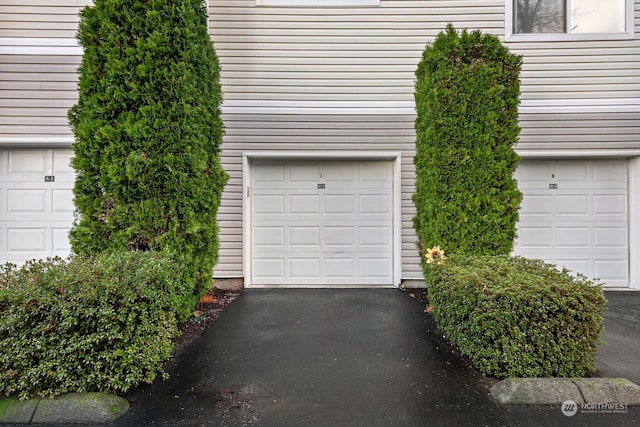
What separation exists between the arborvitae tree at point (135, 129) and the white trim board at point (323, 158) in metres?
1.51

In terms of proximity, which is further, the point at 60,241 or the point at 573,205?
the point at 573,205

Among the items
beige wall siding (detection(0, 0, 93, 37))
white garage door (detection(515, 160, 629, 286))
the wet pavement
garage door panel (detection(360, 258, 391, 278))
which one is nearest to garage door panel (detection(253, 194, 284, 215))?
garage door panel (detection(360, 258, 391, 278))

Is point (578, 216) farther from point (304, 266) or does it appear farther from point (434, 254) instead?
point (304, 266)

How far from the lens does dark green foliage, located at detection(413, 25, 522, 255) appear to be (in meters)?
3.17

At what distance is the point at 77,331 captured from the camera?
1.95 m

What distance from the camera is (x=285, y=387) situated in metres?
2.17

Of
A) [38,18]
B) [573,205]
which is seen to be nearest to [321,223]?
[573,205]

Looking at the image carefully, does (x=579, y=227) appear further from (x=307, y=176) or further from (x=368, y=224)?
(x=307, y=176)

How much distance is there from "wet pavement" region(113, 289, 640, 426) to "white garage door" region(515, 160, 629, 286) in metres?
1.28

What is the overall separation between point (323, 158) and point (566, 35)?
4.07m

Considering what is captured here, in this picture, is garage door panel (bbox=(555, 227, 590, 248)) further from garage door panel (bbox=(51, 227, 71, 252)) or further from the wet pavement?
garage door panel (bbox=(51, 227, 71, 252))

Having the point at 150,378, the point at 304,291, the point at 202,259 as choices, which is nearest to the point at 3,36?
the point at 202,259

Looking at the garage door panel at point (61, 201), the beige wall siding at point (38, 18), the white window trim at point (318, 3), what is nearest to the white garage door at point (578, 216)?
the white window trim at point (318, 3)

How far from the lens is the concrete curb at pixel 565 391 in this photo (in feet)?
6.49
